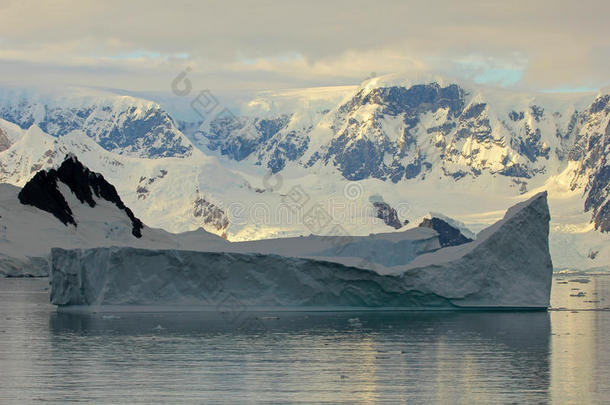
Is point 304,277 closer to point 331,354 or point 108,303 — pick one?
point 108,303

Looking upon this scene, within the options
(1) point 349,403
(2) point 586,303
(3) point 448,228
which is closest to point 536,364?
(1) point 349,403

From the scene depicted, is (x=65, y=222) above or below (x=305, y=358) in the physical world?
above

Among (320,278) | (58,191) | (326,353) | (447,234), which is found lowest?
(326,353)

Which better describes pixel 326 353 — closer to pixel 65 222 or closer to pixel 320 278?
pixel 320 278

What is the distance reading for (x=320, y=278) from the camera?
60.2m

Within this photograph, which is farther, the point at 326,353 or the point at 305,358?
the point at 326,353

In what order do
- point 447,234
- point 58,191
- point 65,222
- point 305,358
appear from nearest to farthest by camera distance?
point 305,358 → point 65,222 → point 58,191 → point 447,234

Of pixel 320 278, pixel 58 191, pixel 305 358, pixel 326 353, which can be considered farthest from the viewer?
pixel 58 191

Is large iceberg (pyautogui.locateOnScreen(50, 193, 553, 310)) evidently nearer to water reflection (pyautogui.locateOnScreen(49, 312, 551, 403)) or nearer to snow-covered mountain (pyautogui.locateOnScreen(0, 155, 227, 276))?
water reflection (pyautogui.locateOnScreen(49, 312, 551, 403))

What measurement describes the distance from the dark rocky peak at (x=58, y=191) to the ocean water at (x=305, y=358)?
78277mm

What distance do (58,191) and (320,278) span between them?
8680cm

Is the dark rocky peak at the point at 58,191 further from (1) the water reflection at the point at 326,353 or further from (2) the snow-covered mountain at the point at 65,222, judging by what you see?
(1) the water reflection at the point at 326,353

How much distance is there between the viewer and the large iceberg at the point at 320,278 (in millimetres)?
59125

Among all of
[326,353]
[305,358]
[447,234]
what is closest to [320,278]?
[326,353]
